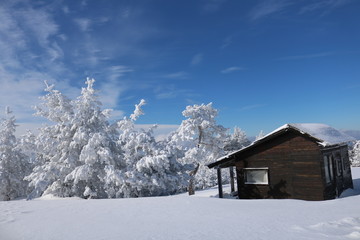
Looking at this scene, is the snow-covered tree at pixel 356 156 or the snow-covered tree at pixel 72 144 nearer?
the snow-covered tree at pixel 72 144

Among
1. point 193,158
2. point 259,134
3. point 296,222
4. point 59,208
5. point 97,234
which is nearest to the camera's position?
point 97,234

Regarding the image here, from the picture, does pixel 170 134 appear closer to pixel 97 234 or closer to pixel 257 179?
pixel 257 179

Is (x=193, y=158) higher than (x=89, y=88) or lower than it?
lower

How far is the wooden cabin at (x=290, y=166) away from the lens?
48.6 feet

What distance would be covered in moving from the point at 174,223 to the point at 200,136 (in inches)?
798

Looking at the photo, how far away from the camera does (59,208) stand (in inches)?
420

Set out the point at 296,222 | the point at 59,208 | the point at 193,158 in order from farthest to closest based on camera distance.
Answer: the point at 193,158 → the point at 59,208 → the point at 296,222

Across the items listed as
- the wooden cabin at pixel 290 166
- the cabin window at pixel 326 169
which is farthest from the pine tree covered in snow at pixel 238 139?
the cabin window at pixel 326 169

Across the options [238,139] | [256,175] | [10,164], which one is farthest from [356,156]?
[10,164]

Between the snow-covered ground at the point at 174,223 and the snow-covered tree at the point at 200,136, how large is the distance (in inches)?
611

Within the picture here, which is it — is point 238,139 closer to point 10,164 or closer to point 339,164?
point 339,164

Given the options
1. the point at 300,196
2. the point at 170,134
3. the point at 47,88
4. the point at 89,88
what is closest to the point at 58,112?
the point at 47,88

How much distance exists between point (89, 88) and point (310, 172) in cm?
1885

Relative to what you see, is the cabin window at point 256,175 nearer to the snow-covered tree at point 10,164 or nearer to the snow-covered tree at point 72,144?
the snow-covered tree at point 72,144
